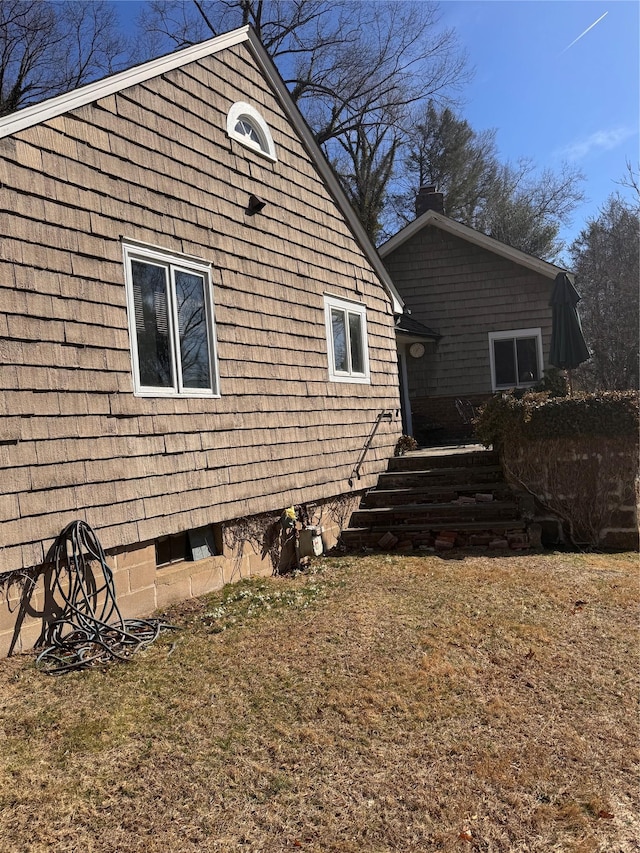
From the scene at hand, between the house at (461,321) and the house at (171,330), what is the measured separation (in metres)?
5.65

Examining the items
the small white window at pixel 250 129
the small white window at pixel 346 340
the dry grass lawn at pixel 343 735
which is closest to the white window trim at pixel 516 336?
the small white window at pixel 346 340

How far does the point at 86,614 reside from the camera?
4793mm

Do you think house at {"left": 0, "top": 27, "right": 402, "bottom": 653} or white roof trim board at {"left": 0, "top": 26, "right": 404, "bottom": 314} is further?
white roof trim board at {"left": 0, "top": 26, "right": 404, "bottom": 314}

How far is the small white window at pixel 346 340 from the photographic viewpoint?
8734mm

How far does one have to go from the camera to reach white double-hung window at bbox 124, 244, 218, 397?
5.57 meters

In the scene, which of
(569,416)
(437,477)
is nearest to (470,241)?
(437,477)

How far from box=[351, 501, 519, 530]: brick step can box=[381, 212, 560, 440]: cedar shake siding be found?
5.95 m

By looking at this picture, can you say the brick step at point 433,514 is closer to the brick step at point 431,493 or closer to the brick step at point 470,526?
the brick step at point 470,526

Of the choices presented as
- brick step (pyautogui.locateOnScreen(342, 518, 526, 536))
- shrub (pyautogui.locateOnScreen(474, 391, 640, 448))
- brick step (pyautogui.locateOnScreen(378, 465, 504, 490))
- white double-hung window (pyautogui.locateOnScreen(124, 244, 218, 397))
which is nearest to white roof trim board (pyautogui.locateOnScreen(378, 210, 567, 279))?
shrub (pyautogui.locateOnScreen(474, 391, 640, 448))

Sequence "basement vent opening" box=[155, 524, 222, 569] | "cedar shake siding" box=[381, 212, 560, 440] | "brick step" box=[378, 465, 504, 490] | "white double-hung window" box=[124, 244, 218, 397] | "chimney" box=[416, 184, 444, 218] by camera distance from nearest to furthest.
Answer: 1. "white double-hung window" box=[124, 244, 218, 397]
2. "basement vent opening" box=[155, 524, 222, 569]
3. "brick step" box=[378, 465, 504, 490]
4. "cedar shake siding" box=[381, 212, 560, 440]
5. "chimney" box=[416, 184, 444, 218]

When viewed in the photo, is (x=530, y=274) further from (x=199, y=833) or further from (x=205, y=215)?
(x=199, y=833)

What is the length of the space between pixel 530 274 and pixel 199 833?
44.1 ft

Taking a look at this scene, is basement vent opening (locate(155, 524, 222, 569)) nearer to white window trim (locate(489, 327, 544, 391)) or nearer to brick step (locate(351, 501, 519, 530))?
brick step (locate(351, 501, 519, 530))

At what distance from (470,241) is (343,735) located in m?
12.8
